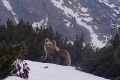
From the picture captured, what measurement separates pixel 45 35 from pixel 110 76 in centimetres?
966

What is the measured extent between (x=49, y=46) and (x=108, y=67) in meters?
3.81

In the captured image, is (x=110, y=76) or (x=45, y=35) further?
(x=45, y=35)

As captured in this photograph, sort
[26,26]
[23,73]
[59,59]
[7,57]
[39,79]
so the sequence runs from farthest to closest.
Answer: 1. [26,26]
2. [59,59]
3. [39,79]
4. [23,73]
5. [7,57]

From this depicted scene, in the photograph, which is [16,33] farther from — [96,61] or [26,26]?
[96,61]

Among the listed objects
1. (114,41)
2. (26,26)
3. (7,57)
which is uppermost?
(26,26)

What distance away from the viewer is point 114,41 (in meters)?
12.3

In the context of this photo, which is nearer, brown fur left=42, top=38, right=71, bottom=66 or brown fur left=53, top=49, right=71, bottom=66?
brown fur left=42, top=38, right=71, bottom=66

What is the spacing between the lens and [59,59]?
14.1 m

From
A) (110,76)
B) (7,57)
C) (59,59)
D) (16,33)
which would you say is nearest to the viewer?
(7,57)

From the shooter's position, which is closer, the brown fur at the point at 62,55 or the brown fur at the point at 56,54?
the brown fur at the point at 56,54

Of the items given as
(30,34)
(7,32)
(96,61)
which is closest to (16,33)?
(7,32)

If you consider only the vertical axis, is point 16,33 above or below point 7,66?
above

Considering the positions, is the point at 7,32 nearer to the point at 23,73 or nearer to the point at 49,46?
the point at 49,46

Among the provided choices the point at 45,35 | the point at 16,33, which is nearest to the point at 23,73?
the point at 16,33
